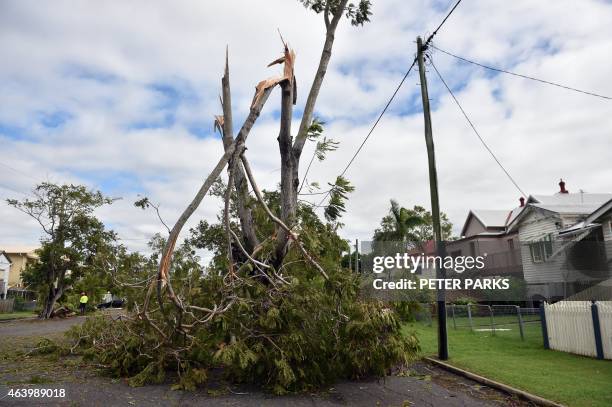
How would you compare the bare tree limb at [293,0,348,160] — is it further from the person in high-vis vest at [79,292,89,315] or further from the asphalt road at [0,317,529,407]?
the person in high-vis vest at [79,292,89,315]

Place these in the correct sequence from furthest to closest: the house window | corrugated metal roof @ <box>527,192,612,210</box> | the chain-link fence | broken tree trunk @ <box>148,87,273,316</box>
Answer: corrugated metal roof @ <box>527,192,612,210</box>
the house window
the chain-link fence
broken tree trunk @ <box>148,87,273,316</box>

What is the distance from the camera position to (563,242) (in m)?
19.0

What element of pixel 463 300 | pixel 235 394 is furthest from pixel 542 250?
pixel 235 394

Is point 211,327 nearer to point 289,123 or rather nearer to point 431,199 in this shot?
point 289,123

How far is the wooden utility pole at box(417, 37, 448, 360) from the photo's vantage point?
9422mm

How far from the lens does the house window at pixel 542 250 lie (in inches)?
802

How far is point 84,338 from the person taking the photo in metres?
8.59

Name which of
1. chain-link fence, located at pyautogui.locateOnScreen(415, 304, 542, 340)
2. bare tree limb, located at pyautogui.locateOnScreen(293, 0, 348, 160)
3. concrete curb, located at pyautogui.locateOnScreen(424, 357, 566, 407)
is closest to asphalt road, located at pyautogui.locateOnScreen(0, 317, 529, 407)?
concrete curb, located at pyautogui.locateOnScreen(424, 357, 566, 407)

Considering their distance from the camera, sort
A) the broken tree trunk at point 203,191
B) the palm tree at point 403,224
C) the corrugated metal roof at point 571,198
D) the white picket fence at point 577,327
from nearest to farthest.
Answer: the broken tree trunk at point 203,191 → the white picket fence at point 577,327 → the corrugated metal roof at point 571,198 → the palm tree at point 403,224

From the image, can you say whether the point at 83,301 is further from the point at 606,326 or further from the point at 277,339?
the point at 606,326

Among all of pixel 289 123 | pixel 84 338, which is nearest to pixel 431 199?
pixel 289 123

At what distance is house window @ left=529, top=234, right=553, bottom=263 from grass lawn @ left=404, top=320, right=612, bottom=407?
890cm

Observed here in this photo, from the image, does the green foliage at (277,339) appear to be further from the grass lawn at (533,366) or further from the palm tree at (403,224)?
the palm tree at (403,224)

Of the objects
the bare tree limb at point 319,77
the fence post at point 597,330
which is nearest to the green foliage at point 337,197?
the bare tree limb at point 319,77
